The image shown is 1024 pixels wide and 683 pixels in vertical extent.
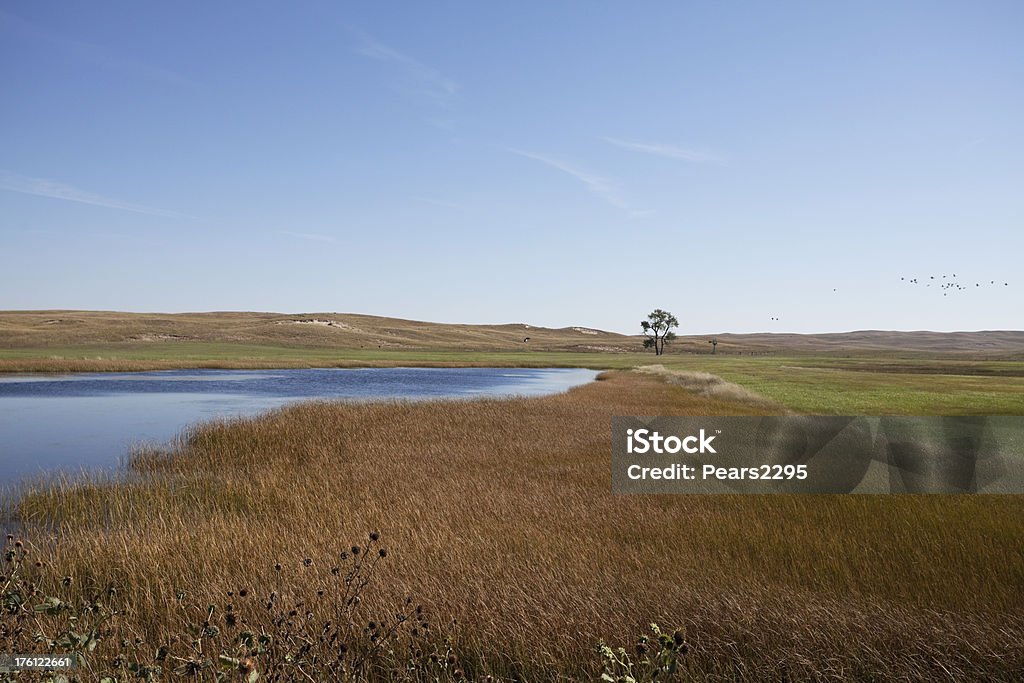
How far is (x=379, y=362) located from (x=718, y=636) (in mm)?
91316

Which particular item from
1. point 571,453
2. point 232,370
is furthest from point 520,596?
point 232,370

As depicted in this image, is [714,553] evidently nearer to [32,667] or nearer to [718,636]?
[718,636]

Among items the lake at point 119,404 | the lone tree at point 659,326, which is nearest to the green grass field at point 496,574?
the lake at point 119,404

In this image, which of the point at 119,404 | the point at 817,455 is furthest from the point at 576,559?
the point at 119,404

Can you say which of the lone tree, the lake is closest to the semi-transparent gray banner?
the lake

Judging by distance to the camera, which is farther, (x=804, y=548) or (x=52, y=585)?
(x=804, y=548)

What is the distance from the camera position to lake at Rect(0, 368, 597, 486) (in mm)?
21594

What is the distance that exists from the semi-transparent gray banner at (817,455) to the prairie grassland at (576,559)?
1.18 metres

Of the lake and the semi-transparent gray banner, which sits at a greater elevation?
the semi-transparent gray banner

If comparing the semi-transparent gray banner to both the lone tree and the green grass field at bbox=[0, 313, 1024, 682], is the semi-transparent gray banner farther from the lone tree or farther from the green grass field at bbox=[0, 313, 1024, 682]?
the lone tree

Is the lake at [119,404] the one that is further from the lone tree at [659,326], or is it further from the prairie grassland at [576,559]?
the lone tree at [659,326]

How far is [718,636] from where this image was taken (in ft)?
20.8

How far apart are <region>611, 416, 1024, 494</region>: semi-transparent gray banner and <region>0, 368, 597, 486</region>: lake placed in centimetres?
1621

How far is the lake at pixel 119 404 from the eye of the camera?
70.8ft
